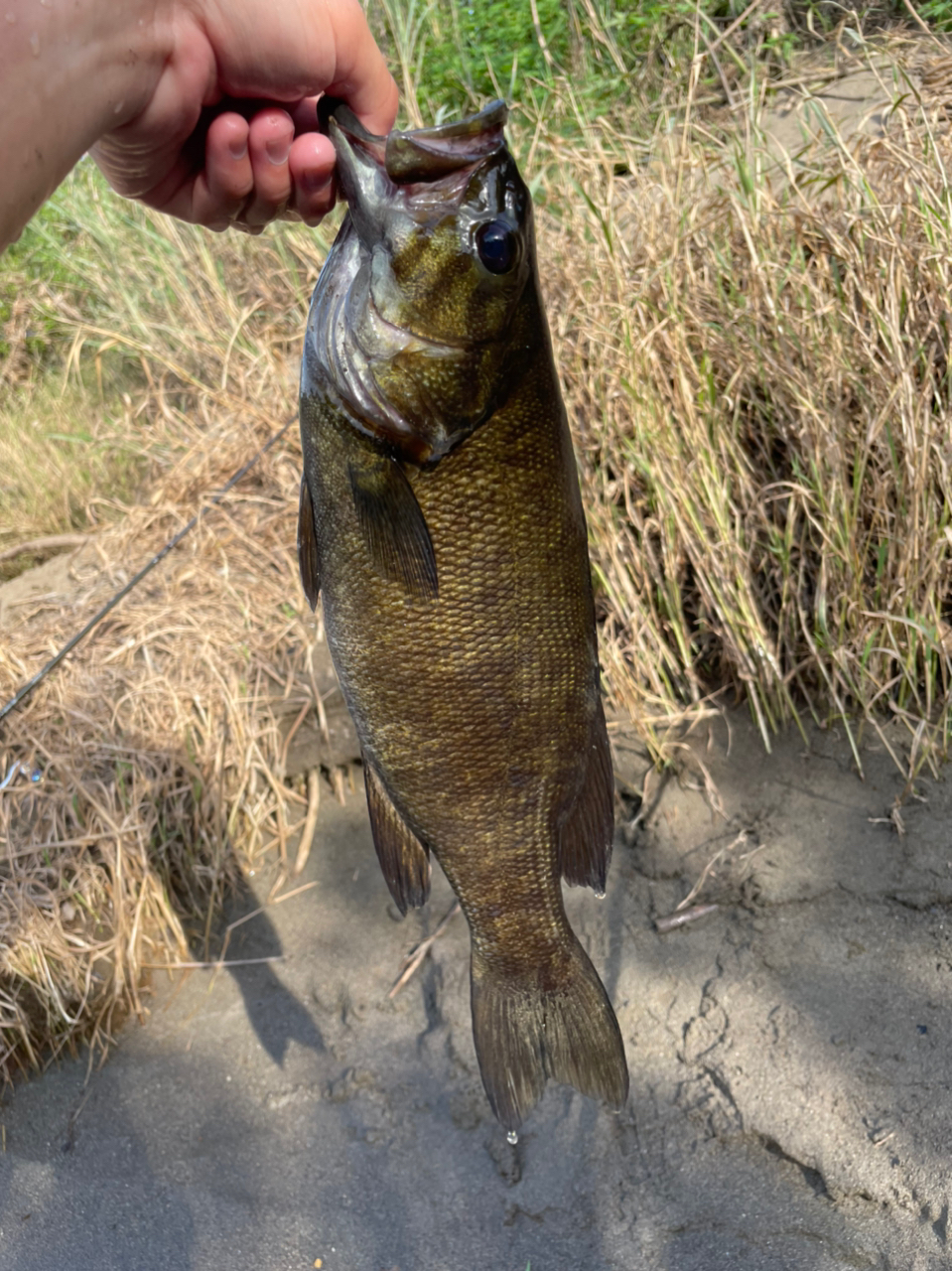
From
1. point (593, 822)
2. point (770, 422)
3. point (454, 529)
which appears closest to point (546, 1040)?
point (593, 822)

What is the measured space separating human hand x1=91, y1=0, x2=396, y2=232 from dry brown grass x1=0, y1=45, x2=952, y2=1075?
1401 mm

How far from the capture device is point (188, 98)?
54.1 inches

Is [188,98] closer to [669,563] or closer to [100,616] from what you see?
[669,563]

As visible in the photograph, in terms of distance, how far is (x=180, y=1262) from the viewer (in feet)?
8.13

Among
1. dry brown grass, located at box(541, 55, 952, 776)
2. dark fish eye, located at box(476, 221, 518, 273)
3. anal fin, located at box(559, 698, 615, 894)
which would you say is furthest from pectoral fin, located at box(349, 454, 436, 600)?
dry brown grass, located at box(541, 55, 952, 776)

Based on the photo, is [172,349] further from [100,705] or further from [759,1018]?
[759,1018]

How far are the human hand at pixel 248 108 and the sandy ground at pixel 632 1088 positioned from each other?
6.60 ft

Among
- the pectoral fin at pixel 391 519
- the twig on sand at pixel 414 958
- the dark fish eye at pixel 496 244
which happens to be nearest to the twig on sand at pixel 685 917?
the twig on sand at pixel 414 958

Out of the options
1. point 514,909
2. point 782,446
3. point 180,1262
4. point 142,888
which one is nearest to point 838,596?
point 782,446

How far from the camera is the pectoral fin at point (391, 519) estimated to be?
1.25 meters

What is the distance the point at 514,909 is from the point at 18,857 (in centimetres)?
205

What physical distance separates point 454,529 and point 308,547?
229 mm

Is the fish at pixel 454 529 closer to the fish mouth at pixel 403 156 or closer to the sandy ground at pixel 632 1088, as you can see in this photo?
the fish mouth at pixel 403 156

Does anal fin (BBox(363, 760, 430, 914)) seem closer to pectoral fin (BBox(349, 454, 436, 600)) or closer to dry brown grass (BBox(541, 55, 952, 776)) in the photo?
pectoral fin (BBox(349, 454, 436, 600))
